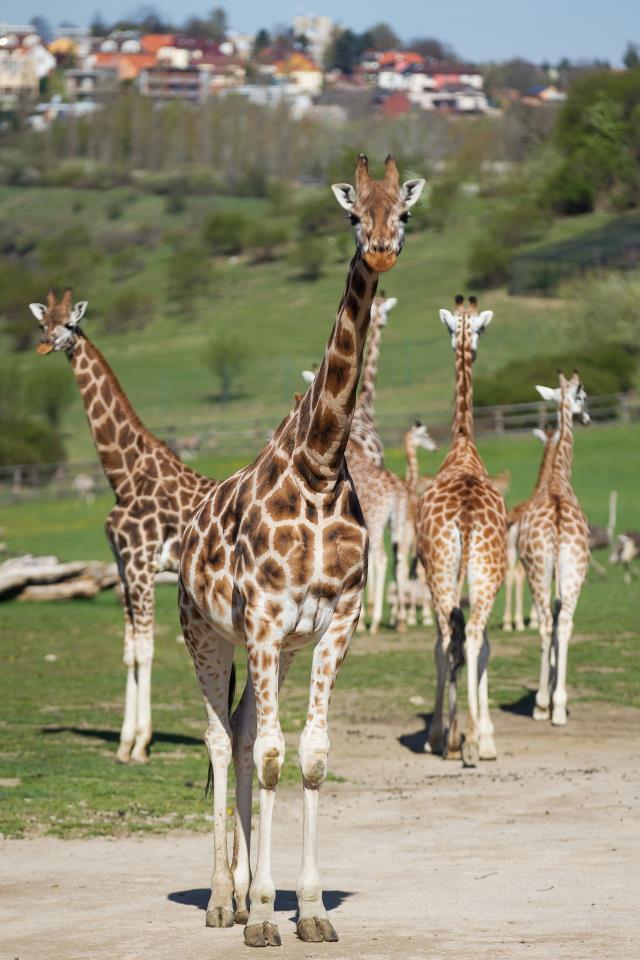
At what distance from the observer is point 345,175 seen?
6562 centimetres

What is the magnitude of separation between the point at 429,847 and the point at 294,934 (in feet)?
8.31

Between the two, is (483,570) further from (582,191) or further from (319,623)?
(582,191)

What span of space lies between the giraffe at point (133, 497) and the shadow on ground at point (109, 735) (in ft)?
1.68

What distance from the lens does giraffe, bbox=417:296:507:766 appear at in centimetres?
1408

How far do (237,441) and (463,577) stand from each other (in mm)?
45435

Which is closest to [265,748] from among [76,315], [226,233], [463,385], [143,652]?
[143,652]

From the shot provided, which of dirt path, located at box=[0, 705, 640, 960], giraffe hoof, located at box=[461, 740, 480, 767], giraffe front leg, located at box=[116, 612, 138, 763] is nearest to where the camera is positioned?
dirt path, located at box=[0, 705, 640, 960]

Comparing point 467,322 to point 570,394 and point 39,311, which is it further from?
point 39,311

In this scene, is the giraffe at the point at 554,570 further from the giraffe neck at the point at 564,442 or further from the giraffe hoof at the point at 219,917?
the giraffe hoof at the point at 219,917

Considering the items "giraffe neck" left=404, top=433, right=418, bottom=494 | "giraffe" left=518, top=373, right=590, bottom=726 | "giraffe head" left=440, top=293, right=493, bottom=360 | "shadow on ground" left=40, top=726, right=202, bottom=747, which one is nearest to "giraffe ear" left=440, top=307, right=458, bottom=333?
"giraffe head" left=440, top=293, right=493, bottom=360

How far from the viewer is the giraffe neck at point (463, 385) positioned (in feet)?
50.1

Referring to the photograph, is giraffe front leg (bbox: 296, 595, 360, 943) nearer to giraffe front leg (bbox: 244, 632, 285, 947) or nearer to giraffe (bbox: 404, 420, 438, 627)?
giraffe front leg (bbox: 244, 632, 285, 947)

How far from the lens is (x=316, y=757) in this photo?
855 cm

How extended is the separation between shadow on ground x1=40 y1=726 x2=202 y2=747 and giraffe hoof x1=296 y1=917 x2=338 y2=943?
6.89 meters
